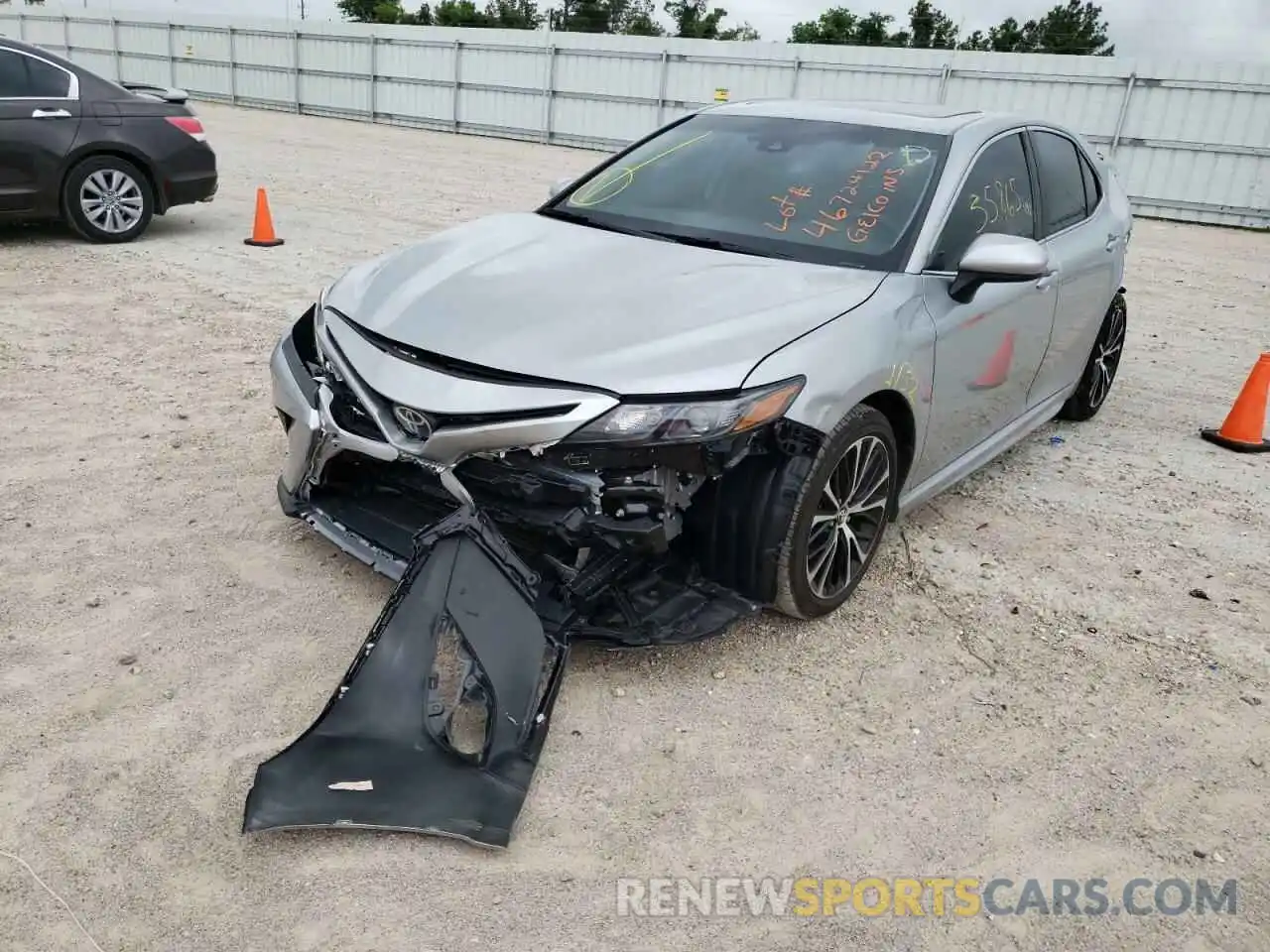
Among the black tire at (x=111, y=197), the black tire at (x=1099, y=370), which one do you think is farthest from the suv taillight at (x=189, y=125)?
the black tire at (x=1099, y=370)

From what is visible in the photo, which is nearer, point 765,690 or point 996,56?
point 765,690

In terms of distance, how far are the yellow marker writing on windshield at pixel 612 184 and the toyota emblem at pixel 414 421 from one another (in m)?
1.67

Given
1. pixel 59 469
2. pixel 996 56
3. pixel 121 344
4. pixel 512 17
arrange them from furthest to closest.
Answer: pixel 512 17 < pixel 996 56 < pixel 121 344 < pixel 59 469

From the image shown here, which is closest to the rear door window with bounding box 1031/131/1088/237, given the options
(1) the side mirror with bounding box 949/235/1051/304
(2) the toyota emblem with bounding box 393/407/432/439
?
(1) the side mirror with bounding box 949/235/1051/304

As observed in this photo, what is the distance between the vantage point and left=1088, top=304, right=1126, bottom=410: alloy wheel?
5668 mm

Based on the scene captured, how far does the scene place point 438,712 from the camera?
2.73m

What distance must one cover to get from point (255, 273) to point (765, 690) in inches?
252

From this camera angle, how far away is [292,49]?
26.4 metres

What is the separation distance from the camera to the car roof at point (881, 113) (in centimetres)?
421

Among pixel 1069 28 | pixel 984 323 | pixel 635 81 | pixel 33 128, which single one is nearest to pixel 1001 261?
pixel 984 323

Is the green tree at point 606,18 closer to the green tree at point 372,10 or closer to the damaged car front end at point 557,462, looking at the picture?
the green tree at point 372,10

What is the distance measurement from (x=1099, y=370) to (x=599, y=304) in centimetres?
367

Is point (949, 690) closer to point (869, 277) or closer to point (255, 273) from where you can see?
point (869, 277)

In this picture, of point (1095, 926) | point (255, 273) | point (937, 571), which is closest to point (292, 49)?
point (255, 273)
